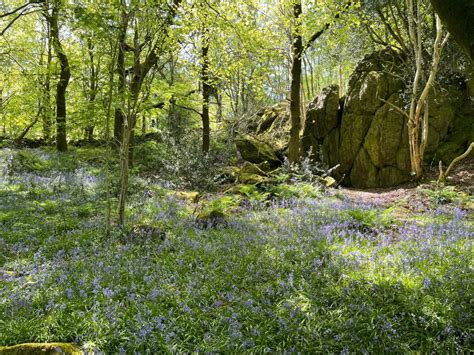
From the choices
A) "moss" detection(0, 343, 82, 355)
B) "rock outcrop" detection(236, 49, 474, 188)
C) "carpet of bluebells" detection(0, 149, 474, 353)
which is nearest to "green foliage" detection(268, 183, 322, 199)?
"rock outcrop" detection(236, 49, 474, 188)

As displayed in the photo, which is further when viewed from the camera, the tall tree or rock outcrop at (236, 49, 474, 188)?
rock outcrop at (236, 49, 474, 188)

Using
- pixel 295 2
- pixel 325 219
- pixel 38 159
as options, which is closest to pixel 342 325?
pixel 325 219

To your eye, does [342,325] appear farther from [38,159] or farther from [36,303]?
[38,159]

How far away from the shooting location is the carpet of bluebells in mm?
3268

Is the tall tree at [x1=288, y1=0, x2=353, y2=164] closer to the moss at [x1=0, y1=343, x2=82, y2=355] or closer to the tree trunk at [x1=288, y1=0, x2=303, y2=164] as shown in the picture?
the tree trunk at [x1=288, y1=0, x2=303, y2=164]

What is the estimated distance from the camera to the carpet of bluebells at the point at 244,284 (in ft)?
10.7

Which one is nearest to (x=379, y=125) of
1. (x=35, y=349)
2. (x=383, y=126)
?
(x=383, y=126)

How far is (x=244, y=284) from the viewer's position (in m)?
4.27

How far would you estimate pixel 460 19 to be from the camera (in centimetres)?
253

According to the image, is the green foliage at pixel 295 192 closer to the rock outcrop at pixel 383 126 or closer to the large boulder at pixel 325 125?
the rock outcrop at pixel 383 126

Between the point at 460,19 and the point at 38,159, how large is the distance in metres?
13.9

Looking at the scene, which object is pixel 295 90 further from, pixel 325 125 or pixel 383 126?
pixel 383 126

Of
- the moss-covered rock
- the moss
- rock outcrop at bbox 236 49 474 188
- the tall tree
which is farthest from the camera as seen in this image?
the moss-covered rock

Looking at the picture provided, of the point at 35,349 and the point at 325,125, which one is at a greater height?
the point at 325,125
